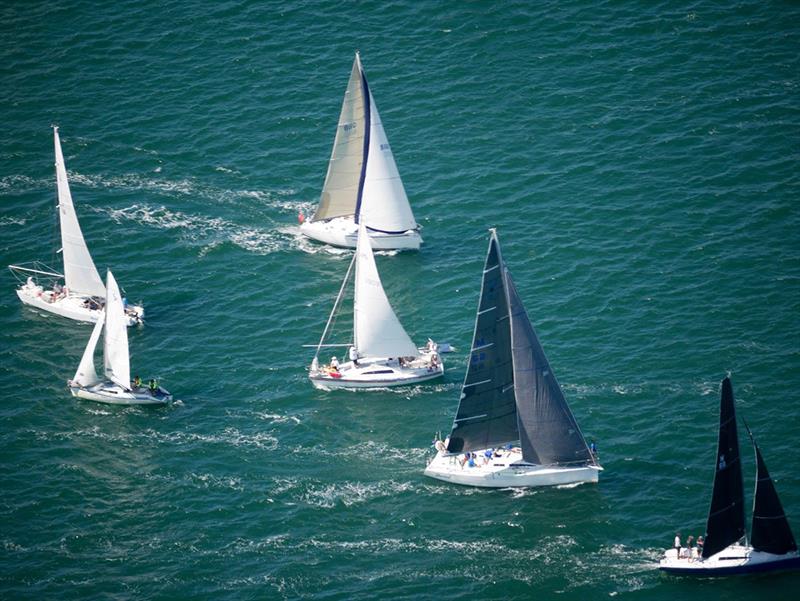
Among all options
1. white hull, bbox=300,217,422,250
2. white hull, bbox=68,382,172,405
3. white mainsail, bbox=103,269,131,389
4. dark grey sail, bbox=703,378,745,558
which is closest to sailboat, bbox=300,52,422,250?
white hull, bbox=300,217,422,250

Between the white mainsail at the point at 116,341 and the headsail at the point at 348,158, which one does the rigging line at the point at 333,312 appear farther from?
the white mainsail at the point at 116,341

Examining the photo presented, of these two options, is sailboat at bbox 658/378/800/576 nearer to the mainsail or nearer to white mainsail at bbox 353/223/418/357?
white mainsail at bbox 353/223/418/357

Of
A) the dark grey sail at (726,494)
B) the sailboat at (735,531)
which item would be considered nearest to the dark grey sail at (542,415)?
the sailboat at (735,531)

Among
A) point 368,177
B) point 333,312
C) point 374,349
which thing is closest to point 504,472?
point 374,349

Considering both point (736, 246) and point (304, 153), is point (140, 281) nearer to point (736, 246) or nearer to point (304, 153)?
point (304, 153)

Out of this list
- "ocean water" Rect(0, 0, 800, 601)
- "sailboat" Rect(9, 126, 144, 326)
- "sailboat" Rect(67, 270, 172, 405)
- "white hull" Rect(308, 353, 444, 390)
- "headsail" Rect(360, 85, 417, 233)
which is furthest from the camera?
"headsail" Rect(360, 85, 417, 233)

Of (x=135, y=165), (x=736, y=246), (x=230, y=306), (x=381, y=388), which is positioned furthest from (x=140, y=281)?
(x=736, y=246)

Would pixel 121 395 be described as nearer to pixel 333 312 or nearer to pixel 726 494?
pixel 333 312
